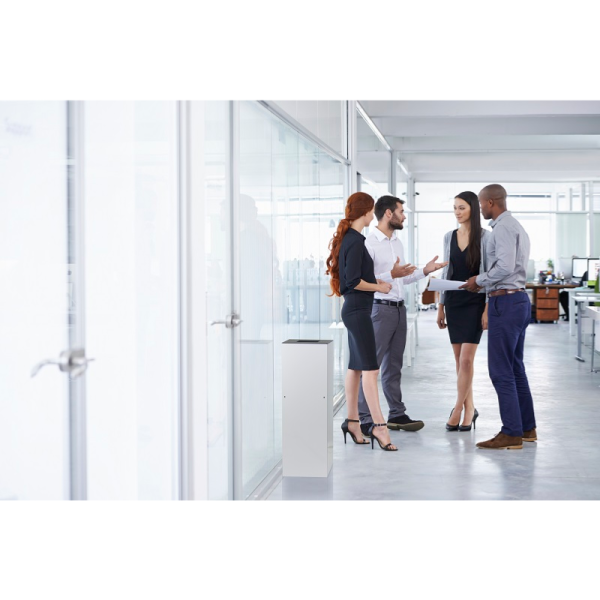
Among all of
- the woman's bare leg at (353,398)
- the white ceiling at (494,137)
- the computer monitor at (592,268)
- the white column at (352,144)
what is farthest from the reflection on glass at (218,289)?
the computer monitor at (592,268)

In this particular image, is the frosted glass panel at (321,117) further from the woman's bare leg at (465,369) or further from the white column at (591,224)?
the white column at (591,224)

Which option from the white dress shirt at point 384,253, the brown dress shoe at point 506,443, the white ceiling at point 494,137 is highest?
the white ceiling at point 494,137

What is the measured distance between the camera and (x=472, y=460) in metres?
5.39

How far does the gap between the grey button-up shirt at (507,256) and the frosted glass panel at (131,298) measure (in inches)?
115

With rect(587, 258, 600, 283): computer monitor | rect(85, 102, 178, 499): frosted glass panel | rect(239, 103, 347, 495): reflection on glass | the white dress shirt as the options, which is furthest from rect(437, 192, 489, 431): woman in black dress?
rect(587, 258, 600, 283): computer monitor

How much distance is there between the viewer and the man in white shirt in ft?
20.0

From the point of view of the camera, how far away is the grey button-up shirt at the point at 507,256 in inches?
217

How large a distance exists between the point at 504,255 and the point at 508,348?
2.20 ft

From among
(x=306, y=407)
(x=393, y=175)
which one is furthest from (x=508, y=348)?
(x=393, y=175)
